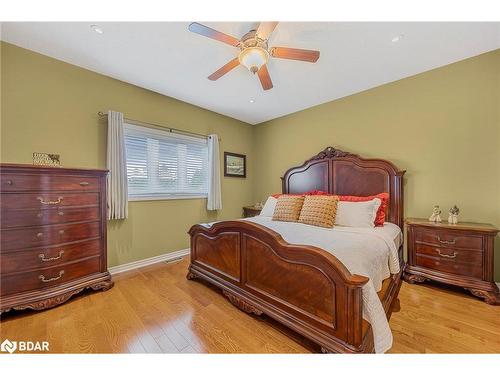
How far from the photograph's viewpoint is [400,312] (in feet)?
5.90

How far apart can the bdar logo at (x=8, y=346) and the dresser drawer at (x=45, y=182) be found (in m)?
1.12

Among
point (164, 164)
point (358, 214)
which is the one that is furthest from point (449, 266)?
point (164, 164)

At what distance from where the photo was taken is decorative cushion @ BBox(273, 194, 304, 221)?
256 centimetres

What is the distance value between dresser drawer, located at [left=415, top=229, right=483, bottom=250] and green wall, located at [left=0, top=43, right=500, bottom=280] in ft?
1.31

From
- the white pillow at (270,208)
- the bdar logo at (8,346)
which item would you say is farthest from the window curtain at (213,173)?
the bdar logo at (8,346)

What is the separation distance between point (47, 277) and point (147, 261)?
1.18 metres

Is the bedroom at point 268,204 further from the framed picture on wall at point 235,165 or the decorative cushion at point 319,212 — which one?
the framed picture on wall at point 235,165

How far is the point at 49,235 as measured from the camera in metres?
Result: 1.85

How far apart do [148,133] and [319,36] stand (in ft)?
8.03

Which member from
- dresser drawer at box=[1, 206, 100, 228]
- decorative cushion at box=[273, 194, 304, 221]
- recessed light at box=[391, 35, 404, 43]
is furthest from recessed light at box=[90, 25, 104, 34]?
recessed light at box=[391, 35, 404, 43]

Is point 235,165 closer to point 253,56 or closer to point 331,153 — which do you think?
point 331,153

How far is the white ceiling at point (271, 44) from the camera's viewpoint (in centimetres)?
177
